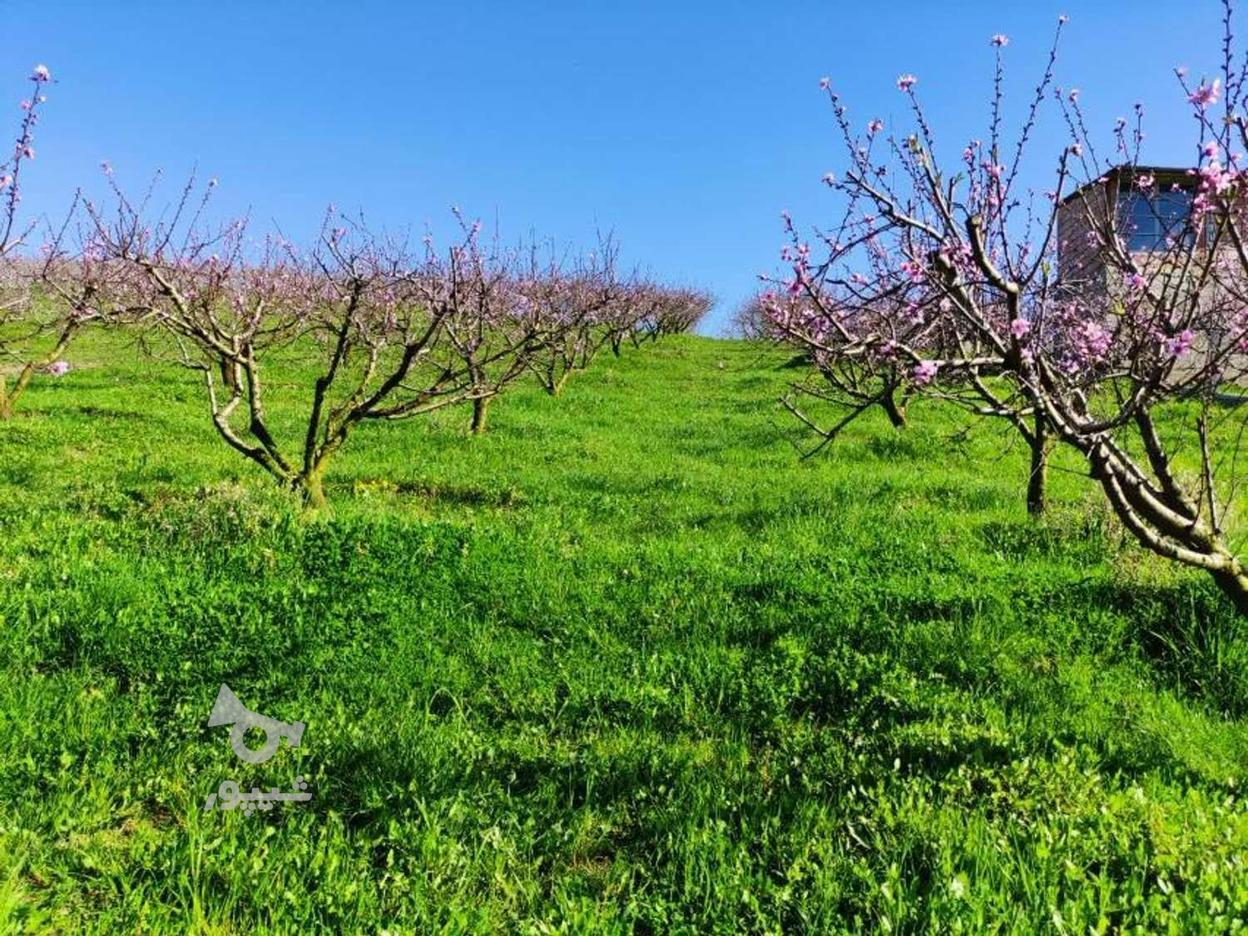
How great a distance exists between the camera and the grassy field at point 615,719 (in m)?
2.99

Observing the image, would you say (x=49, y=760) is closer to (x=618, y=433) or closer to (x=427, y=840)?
(x=427, y=840)

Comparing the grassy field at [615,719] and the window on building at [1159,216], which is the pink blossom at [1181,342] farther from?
the grassy field at [615,719]

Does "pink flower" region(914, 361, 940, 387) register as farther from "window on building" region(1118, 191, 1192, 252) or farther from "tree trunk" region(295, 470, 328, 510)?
"tree trunk" region(295, 470, 328, 510)

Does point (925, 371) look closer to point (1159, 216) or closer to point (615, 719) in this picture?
point (1159, 216)

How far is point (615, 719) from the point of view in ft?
14.6

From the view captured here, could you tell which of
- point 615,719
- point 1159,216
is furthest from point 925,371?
point 615,719

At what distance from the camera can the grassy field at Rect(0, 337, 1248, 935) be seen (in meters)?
2.99

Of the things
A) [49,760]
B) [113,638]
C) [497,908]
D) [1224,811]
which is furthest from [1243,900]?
[113,638]

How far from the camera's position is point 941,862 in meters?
3.10

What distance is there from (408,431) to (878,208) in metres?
11.1

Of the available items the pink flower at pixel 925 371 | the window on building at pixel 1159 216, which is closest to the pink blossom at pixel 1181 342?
the window on building at pixel 1159 216

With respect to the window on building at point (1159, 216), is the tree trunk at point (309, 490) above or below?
below

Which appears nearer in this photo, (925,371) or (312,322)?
(925,371)

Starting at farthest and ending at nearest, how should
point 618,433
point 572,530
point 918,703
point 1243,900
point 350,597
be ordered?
point 618,433, point 572,530, point 350,597, point 918,703, point 1243,900
